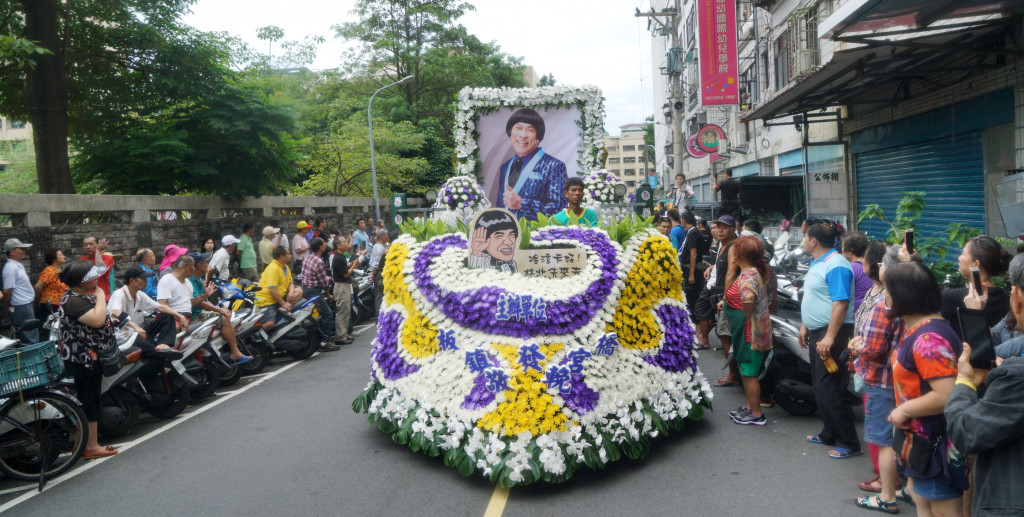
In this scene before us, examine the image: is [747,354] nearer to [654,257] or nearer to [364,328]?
[654,257]

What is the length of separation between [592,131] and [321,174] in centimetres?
2256

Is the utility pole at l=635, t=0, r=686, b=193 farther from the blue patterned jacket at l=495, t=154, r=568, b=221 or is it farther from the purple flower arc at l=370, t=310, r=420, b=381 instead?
the purple flower arc at l=370, t=310, r=420, b=381

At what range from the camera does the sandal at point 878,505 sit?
14.0 ft

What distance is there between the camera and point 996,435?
99.1 inches

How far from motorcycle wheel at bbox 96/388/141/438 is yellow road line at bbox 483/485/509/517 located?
158 inches

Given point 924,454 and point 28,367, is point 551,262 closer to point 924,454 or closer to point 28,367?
point 924,454

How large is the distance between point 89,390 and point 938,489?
6.17 meters

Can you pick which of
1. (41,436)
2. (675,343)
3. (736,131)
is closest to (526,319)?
(675,343)

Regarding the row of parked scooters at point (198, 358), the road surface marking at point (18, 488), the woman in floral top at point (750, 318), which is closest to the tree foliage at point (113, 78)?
the row of parked scooters at point (198, 358)

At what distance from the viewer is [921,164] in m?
12.3

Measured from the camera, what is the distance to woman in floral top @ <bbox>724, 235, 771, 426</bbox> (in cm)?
587

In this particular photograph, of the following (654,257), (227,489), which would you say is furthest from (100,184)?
(654,257)

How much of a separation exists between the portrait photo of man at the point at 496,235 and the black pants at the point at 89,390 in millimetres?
3398

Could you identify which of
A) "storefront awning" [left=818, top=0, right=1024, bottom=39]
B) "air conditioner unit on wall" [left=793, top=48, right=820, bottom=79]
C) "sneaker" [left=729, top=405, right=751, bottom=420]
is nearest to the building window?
"air conditioner unit on wall" [left=793, top=48, right=820, bottom=79]
